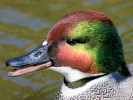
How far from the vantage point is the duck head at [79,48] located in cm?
405

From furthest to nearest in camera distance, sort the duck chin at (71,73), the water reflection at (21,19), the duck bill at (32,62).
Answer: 1. the water reflection at (21,19)
2. the duck chin at (71,73)
3. the duck bill at (32,62)

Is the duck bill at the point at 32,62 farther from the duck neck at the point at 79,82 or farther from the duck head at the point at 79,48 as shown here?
the duck neck at the point at 79,82

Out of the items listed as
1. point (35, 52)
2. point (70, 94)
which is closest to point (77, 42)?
point (35, 52)

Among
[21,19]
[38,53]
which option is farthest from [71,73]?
[21,19]

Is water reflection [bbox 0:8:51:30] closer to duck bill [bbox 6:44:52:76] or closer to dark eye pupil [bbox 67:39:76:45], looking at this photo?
duck bill [bbox 6:44:52:76]

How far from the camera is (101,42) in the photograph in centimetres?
410

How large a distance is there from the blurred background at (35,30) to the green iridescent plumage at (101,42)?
5.12 feet

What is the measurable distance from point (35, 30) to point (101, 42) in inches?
107

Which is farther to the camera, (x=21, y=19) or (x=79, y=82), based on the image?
(x=21, y=19)

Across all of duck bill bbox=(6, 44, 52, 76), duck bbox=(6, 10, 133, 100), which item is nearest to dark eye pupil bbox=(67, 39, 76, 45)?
duck bbox=(6, 10, 133, 100)

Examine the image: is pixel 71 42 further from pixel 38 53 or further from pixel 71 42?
pixel 38 53

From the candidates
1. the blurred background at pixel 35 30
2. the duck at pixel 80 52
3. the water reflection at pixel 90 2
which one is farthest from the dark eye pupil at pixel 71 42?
the water reflection at pixel 90 2

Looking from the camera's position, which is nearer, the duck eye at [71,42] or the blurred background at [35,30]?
the duck eye at [71,42]

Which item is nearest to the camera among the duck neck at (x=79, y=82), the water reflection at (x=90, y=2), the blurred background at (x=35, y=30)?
the duck neck at (x=79, y=82)
